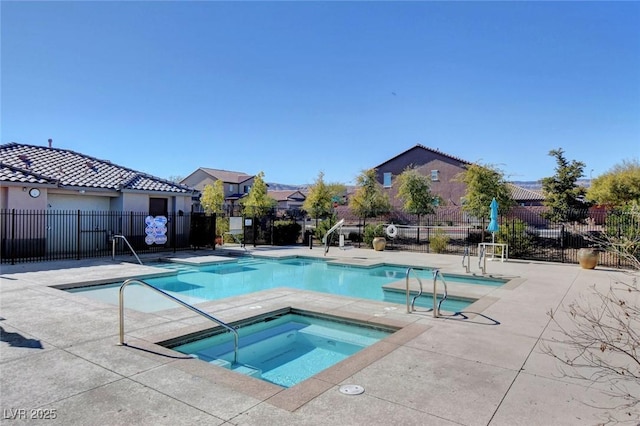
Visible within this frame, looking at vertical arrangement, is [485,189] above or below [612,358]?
above

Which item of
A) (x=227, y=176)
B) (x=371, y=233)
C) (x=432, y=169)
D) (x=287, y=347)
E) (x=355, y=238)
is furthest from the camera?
(x=227, y=176)

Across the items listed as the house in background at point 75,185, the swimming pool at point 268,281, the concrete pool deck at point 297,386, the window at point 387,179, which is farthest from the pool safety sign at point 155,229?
the window at point 387,179

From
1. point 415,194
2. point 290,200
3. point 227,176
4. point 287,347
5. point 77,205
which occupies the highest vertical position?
point 227,176

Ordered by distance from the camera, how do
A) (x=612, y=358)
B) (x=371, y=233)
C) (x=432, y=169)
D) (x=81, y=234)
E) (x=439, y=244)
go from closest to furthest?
(x=612, y=358)
(x=81, y=234)
(x=439, y=244)
(x=371, y=233)
(x=432, y=169)

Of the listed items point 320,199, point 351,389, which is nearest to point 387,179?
point 320,199

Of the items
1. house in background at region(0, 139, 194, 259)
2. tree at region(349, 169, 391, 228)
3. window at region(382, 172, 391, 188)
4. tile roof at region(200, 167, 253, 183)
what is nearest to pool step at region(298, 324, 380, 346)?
house in background at region(0, 139, 194, 259)

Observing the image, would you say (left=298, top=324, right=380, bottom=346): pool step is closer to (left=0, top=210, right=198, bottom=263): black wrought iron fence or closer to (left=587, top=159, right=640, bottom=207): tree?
(left=0, top=210, right=198, bottom=263): black wrought iron fence

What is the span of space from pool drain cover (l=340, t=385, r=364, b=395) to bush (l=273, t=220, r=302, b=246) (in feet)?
61.4

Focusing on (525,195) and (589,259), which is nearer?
(589,259)

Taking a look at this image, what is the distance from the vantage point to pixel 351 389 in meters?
3.94

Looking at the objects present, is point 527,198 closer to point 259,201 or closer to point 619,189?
point 619,189

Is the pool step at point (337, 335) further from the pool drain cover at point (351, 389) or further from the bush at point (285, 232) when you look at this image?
the bush at point (285, 232)

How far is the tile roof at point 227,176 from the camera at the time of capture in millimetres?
62375

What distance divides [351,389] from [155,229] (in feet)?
51.4
